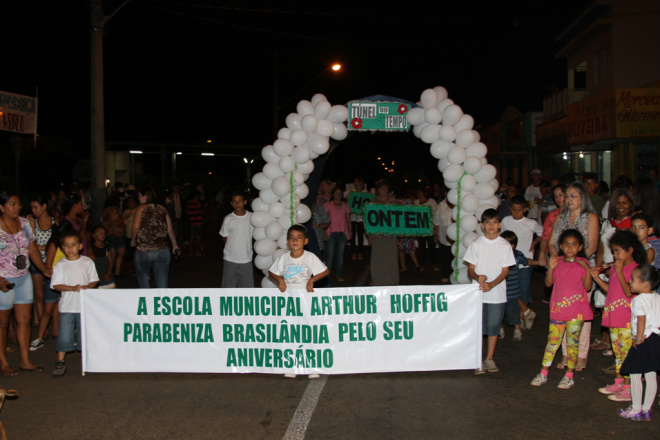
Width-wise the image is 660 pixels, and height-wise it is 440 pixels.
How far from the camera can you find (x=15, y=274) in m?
6.56

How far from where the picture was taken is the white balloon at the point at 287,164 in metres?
9.45

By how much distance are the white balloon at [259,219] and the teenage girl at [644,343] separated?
5.14m

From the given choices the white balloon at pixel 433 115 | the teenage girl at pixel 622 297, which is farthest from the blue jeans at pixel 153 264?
the teenage girl at pixel 622 297

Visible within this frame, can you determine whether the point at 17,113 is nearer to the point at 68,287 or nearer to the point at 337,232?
the point at 337,232

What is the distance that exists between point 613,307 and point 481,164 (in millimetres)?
3460

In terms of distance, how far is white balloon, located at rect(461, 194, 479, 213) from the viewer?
8.79m

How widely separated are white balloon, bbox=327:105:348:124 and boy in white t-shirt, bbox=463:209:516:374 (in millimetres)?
3552

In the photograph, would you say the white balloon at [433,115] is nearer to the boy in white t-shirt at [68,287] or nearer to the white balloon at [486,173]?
the white balloon at [486,173]

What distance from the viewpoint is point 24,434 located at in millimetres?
5055

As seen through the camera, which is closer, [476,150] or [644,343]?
[644,343]

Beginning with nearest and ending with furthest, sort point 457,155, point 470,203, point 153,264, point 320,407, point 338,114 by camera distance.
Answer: point 320,407 < point 153,264 < point 470,203 < point 457,155 < point 338,114

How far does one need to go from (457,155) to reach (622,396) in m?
4.11

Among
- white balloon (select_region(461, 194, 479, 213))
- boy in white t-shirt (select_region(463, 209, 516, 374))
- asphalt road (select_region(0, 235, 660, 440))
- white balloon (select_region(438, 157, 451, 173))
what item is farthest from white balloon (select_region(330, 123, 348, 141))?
asphalt road (select_region(0, 235, 660, 440))

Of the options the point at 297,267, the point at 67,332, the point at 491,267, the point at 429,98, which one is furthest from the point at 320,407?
the point at 429,98
